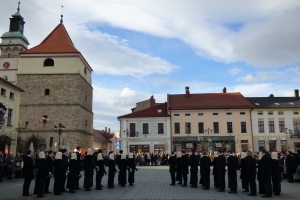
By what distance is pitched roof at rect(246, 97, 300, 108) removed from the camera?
47628mm

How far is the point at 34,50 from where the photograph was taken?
149 feet

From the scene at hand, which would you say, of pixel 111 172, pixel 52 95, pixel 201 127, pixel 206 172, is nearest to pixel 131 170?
pixel 111 172

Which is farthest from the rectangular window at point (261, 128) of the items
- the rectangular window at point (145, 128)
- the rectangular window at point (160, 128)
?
the rectangular window at point (145, 128)

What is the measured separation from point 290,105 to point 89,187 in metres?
41.4

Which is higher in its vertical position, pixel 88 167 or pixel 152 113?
pixel 152 113

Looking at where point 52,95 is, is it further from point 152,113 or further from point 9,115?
point 152,113

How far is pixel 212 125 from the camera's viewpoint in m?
46.4

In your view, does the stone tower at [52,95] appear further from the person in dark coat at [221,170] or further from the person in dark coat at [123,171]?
the person in dark coat at [221,170]

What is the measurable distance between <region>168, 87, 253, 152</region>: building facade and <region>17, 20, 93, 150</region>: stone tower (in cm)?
1381

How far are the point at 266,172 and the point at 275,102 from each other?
39.8m

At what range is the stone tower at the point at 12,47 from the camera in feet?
199

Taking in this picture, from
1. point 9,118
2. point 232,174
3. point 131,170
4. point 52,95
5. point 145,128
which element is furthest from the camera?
point 145,128

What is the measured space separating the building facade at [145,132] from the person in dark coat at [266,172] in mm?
33437

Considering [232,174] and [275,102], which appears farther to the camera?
[275,102]
